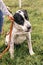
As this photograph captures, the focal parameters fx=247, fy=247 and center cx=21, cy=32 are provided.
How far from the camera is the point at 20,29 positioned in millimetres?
4613

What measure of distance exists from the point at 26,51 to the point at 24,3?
12.5 ft

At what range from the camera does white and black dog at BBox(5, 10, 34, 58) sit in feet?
14.7

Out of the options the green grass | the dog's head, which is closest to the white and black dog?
the dog's head

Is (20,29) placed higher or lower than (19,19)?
lower

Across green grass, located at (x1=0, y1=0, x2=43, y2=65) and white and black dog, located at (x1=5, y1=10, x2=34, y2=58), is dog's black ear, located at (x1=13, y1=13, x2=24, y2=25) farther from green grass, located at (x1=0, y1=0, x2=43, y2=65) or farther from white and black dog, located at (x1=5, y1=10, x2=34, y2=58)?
green grass, located at (x1=0, y1=0, x2=43, y2=65)

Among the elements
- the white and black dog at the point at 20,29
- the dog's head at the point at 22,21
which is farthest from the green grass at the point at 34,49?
the dog's head at the point at 22,21

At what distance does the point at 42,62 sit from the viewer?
4652 mm

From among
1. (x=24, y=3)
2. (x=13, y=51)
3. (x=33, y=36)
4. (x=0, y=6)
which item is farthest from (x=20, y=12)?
(x=24, y=3)

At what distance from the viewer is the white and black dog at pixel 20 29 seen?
4.47 metres

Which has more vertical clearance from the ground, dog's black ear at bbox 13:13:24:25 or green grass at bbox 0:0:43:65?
dog's black ear at bbox 13:13:24:25

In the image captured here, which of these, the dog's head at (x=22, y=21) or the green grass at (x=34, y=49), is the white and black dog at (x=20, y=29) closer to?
the dog's head at (x=22, y=21)

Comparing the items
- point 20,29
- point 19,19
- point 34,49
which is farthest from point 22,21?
point 34,49

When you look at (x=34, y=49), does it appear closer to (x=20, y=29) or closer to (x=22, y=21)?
(x=20, y=29)

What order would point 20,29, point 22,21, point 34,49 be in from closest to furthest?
point 22,21, point 20,29, point 34,49
